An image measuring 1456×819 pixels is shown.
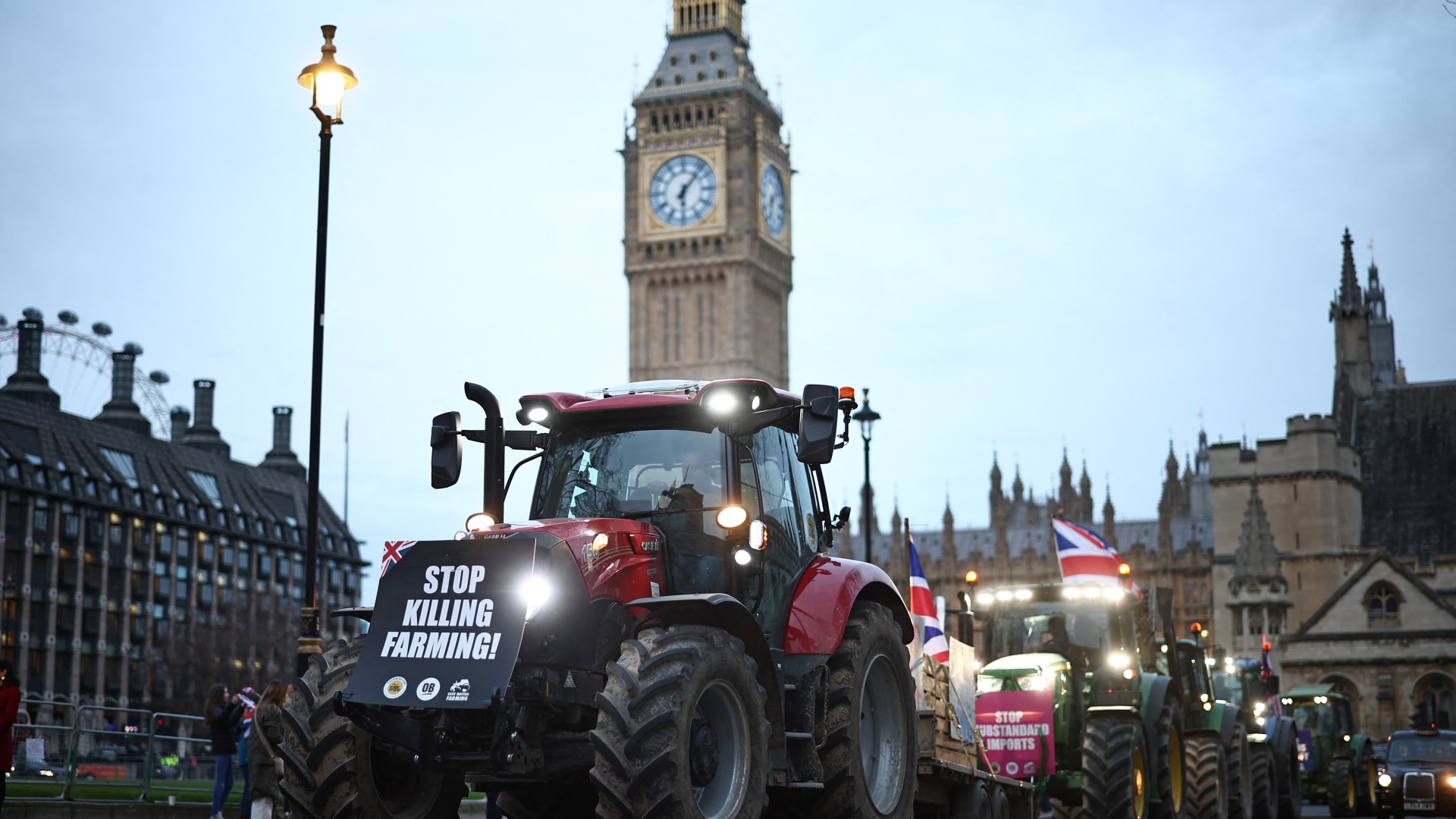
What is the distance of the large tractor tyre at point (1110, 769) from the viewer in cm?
1541

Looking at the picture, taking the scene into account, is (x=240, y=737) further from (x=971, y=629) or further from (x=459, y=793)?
(x=459, y=793)

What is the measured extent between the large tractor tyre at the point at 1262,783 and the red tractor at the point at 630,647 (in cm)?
1279

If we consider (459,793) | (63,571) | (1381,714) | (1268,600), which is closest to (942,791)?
(459,793)

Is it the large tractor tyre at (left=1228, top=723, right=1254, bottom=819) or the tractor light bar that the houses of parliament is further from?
the tractor light bar

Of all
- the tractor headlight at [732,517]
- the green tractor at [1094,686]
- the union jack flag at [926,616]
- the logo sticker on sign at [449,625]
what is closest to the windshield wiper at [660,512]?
the tractor headlight at [732,517]

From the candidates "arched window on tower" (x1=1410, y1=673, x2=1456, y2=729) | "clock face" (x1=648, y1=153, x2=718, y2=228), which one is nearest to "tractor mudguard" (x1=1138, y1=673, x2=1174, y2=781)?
"arched window on tower" (x1=1410, y1=673, x2=1456, y2=729)

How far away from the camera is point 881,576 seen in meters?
10.2

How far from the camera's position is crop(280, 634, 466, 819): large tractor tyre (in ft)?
26.3

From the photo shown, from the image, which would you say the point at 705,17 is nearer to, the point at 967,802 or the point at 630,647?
the point at 967,802

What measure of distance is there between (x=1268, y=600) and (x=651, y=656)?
60.7 metres

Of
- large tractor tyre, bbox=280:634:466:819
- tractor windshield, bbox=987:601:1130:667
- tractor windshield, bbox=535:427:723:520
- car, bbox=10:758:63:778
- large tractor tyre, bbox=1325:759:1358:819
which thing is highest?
tractor windshield, bbox=535:427:723:520

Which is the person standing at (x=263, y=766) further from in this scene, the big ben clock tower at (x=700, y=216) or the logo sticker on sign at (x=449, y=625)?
the big ben clock tower at (x=700, y=216)

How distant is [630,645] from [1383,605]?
50636 millimetres

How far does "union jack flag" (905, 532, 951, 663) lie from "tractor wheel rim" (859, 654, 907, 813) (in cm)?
184
